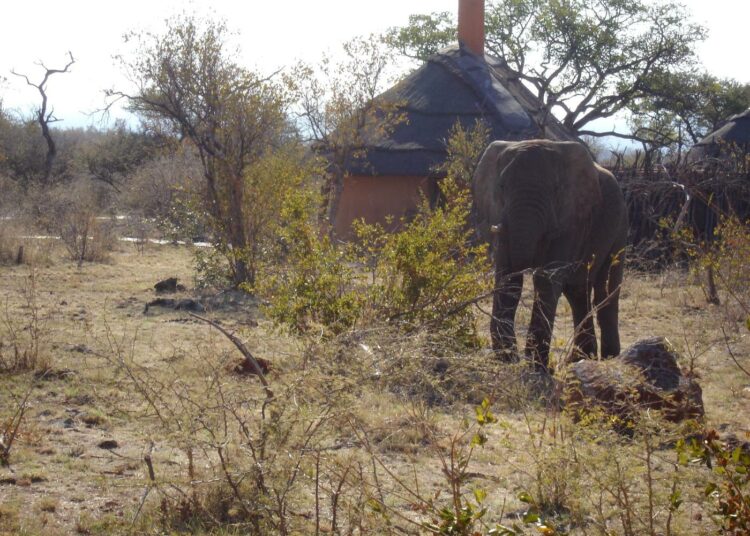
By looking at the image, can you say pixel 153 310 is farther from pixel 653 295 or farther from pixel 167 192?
pixel 167 192

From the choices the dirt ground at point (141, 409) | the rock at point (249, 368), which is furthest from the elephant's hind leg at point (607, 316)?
the rock at point (249, 368)

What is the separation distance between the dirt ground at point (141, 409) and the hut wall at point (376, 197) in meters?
8.36

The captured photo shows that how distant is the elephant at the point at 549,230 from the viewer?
8.00m

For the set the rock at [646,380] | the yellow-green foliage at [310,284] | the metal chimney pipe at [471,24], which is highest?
the metal chimney pipe at [471,24]

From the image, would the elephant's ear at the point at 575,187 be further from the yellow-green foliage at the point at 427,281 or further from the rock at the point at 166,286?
the rock at the point at 166,286

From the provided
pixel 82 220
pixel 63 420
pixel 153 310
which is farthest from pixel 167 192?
pixel 63 420

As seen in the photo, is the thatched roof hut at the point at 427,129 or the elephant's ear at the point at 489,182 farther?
the thatched roof hut at the point at 427,129

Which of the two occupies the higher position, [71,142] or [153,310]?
[71,142]

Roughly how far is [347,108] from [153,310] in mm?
7368

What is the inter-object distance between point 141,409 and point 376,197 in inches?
600

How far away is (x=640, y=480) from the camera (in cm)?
520

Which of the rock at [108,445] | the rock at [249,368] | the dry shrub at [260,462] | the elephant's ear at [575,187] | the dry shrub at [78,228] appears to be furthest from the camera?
the dry shrub at [78,228]

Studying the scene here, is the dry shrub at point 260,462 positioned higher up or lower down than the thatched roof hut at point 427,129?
lower down

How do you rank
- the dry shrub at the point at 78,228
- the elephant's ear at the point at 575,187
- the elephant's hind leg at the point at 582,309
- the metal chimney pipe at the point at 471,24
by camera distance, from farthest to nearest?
the metal chimney pipe at the point at 471,24
the dry shrub at the point at 78,228
the elephant's hind leg at the point at 582,309
the elephant's ear at the point at 575,187
